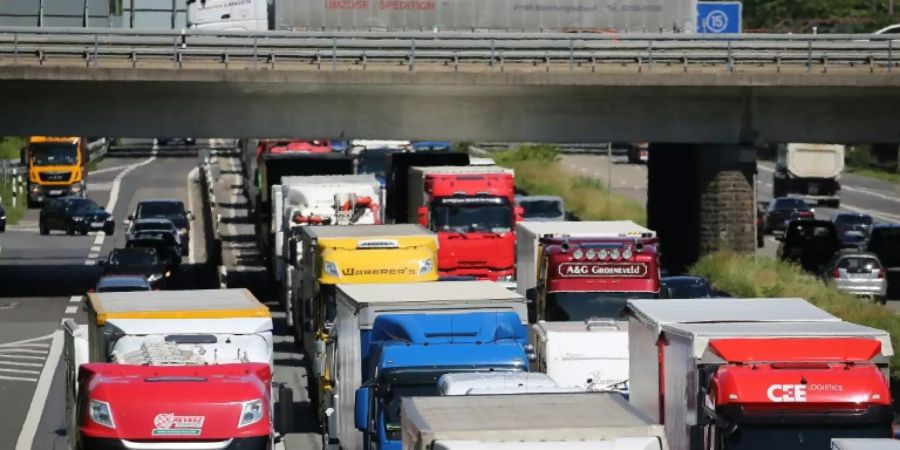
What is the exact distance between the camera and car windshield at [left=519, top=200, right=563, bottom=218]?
5288cm

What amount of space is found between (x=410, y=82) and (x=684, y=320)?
97.6ft

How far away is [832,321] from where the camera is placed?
1909cm

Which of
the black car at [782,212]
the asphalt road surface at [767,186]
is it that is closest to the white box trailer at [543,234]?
the asphalt road surface at [767,186]

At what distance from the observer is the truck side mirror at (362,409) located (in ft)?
65.2

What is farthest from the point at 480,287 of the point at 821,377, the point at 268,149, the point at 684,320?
the point at 268,149

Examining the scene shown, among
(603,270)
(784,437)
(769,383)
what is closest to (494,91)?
(603,270)

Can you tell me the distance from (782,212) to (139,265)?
32.4m

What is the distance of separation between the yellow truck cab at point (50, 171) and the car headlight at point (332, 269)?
52.7 metres

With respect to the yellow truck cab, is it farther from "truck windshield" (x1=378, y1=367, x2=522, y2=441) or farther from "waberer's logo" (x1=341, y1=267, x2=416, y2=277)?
"truck windshield" (x1=378, y1=367, x2=522, y2=441)

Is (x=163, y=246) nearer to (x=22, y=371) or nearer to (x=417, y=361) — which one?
(x=22, y=371)

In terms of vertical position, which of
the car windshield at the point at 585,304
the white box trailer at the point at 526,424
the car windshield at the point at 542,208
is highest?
the white box trailer at the point at 526,424

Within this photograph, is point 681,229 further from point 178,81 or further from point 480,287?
point 480,287

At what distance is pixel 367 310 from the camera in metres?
22.8

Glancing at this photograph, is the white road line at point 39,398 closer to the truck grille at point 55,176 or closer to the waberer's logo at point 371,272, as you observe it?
the waberer's logo at point 371,272
